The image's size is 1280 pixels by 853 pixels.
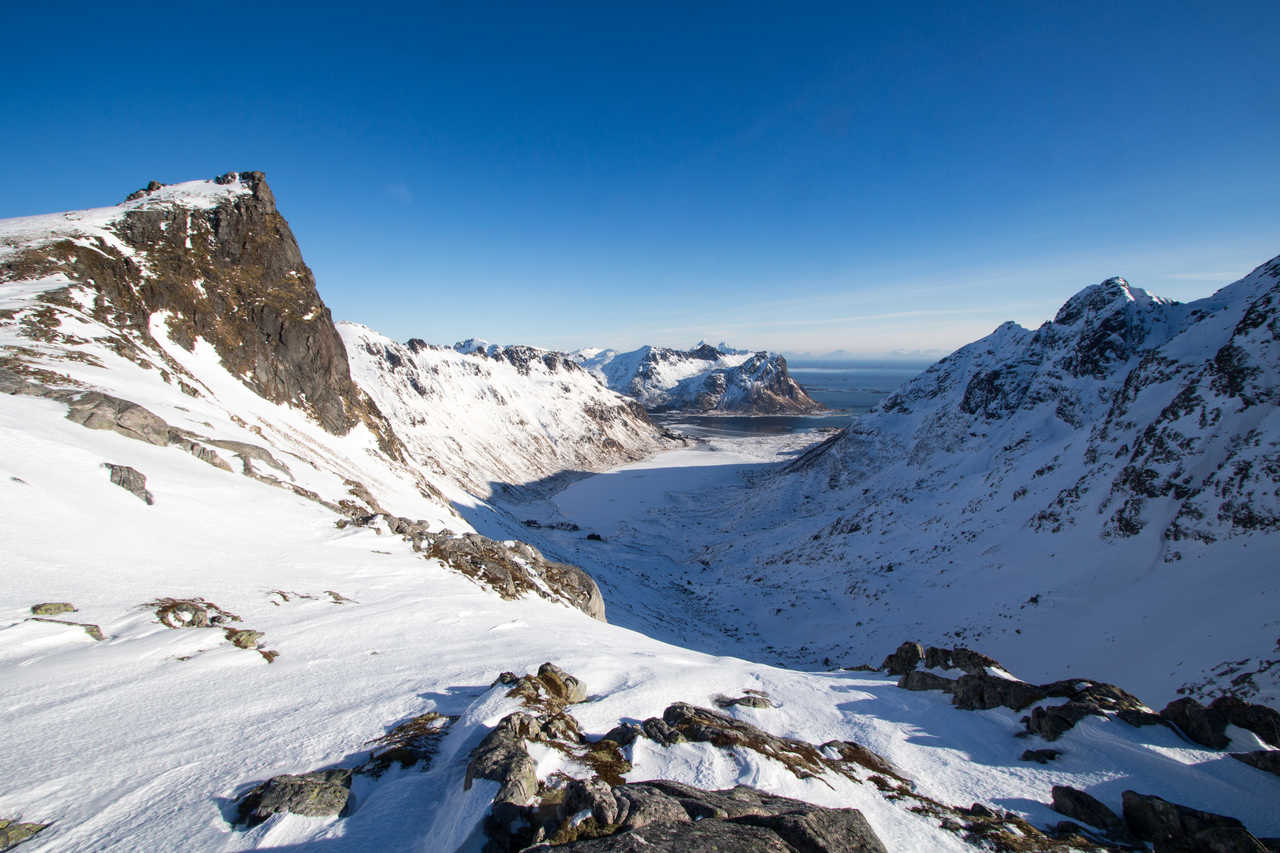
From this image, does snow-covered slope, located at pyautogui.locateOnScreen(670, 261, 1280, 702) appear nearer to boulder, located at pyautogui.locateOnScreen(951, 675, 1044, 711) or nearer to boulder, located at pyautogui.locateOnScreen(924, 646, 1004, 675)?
boulder, located at pyautogui.locateOnScreen(924, 646, 1004, 675)

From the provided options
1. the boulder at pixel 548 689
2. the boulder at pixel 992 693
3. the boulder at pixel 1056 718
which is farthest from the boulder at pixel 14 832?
the boulder at pixel 992 693

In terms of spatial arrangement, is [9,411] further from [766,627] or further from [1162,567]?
[1162,567]

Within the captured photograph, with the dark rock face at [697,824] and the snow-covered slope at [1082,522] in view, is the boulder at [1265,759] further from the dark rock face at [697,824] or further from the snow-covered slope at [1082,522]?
the snow-covered slope at [1082,522]

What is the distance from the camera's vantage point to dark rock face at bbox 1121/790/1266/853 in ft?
20.2

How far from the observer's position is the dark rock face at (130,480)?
45.8 feet

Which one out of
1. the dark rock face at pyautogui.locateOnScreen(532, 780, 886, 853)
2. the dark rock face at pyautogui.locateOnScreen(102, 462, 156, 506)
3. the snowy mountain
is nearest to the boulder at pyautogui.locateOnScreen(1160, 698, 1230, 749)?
the snowy mountain

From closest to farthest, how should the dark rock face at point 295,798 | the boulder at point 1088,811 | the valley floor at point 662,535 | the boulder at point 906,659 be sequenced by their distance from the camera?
the dark rock face at point 295,798 → the boulder at point 1088,811 → the boulder at point 906,659 → the valley floor at point 662,535

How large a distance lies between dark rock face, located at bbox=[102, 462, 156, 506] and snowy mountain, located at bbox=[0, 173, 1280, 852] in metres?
0.09

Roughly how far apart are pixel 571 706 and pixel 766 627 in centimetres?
3226

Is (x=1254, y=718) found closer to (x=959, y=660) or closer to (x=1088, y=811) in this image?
(x=1088, y=811)

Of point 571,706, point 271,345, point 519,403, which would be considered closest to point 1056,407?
point 571,706

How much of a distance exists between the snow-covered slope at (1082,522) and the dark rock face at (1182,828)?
1349cm

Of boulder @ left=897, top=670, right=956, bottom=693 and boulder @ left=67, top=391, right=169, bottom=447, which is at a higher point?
boulder @ left=67, top=391, right=169, bottom=447

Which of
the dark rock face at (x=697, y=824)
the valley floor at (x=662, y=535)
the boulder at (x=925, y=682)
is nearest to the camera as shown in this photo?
the dark rock face at (x=697, y=824)
